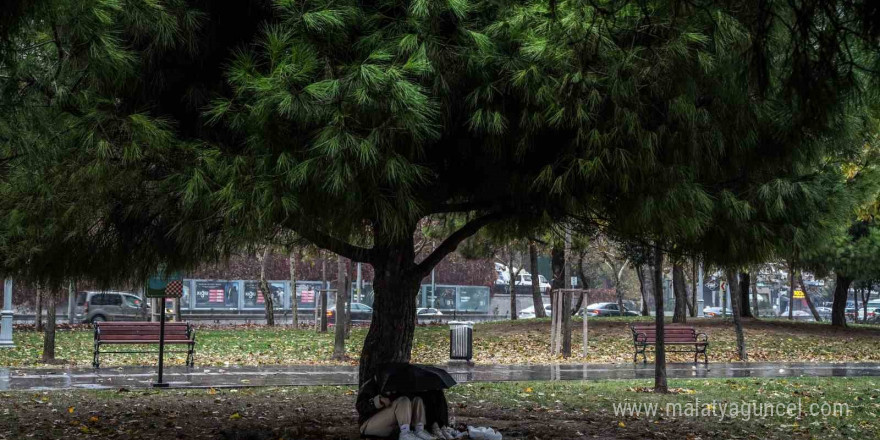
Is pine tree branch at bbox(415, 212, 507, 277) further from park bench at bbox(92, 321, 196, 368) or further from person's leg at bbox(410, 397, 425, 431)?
park bench at bbox(92, 321, 196, 368)

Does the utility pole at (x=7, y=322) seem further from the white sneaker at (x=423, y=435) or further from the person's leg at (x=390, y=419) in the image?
the white sneaker at (x=423, y=435)

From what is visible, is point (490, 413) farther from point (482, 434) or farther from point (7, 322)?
point (7, 322)

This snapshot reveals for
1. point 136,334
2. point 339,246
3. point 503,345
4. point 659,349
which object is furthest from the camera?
point 503,345

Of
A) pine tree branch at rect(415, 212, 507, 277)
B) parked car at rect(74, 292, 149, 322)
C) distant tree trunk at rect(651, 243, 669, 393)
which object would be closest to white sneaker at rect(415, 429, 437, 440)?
pine tree branch at rect(415, 212, 507, 277)

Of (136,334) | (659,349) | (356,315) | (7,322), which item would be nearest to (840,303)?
(356,315)

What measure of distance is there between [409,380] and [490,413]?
11.5ft

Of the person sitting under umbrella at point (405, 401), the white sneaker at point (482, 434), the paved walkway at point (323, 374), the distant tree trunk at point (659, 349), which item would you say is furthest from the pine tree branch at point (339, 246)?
the paved walkway at point (323, 374)

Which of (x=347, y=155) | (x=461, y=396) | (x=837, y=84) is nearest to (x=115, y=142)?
(x=347, y=155)

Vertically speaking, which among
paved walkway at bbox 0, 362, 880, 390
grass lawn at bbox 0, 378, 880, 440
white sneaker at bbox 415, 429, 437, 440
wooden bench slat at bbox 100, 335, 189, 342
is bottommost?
paved walkway at bbox 0, 362, 880, 390

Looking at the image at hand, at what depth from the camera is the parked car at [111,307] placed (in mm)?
41031

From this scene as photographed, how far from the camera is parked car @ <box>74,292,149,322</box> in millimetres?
41031

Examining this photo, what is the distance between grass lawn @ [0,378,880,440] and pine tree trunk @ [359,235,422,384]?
922 millimetres

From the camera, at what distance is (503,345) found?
26.6 m

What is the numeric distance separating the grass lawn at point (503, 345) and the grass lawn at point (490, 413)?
23.1 ft
